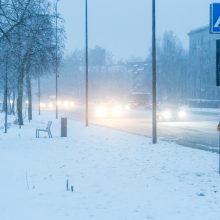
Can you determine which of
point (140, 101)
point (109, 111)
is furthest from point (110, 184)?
point (140, 101)

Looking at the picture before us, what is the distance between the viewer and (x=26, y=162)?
1552cm

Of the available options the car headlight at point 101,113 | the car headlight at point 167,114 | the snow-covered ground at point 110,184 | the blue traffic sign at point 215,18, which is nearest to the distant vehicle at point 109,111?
the car headlight at point 101,113

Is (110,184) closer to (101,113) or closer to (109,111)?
(101,113)

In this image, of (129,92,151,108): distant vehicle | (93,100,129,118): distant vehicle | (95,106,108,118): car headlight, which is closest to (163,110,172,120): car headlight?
(93,100,129,118): distant vehicle

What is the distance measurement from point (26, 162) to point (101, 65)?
13382 centimetres

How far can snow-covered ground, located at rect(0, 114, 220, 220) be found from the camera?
8.91 meters

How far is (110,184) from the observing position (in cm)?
1148

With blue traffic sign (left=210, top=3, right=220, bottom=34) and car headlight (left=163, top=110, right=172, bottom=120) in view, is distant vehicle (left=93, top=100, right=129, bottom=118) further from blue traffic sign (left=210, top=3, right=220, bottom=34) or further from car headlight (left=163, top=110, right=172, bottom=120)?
blue traffic sign (left=210, top=3, right=220, bottom=34)

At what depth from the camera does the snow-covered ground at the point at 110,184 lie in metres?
8.91

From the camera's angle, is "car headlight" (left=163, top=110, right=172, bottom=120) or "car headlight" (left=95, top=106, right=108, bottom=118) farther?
"car headlight" (left=95, top=106, right=108, bottom=118)

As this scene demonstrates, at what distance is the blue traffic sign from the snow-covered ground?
340cm

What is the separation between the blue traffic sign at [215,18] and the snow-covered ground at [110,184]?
3399mm

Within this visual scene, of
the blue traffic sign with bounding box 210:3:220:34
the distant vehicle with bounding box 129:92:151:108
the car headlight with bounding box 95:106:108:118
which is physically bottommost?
the car headlight with bounding box 95:106:108:118

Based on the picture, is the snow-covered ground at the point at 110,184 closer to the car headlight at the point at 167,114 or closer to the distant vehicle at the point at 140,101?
the car headlight at the point at 167,114
